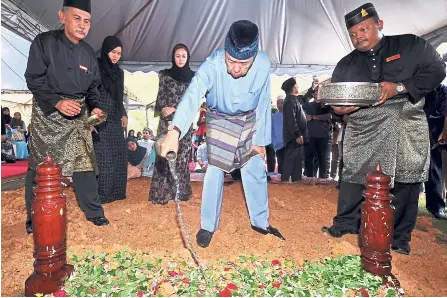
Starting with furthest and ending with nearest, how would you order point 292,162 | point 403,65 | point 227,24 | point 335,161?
point 227,24
point 335,161
point 292,162
point 403,65

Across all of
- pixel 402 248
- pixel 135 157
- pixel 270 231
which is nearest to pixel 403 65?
pixel 402 248

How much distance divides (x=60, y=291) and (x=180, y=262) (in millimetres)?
770

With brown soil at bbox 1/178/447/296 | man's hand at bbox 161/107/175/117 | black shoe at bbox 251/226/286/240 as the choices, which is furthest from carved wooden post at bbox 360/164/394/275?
man's hand at bbox 161/107/175/117

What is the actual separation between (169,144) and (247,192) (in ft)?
3.10

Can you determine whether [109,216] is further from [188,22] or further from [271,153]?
[188,22]

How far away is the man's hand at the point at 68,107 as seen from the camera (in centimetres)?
261

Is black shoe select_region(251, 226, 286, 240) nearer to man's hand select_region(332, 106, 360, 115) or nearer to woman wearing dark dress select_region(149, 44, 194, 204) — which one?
man's hand select_region(332, 106, 360, 115)

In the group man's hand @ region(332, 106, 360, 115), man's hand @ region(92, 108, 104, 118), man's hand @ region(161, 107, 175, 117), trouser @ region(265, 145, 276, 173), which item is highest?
man's hand @ region(332, 106, 360, 115)

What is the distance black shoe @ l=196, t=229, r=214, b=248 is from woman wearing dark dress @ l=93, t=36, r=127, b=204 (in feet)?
5.91

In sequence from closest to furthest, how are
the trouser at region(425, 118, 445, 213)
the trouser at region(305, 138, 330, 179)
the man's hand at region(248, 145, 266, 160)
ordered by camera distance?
1. the man's hand at region(248, 145, 266, 160)
2. the trouser at region(425, 118, 445, 213)
3. the trouser at region(305, 138, 330, 179)

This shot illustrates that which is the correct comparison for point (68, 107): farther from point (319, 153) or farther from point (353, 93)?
point (319, 153)

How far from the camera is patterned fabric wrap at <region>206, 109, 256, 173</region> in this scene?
2.64 metres

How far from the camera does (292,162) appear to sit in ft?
19.3

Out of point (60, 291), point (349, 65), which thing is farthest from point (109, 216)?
point (349, 65)
